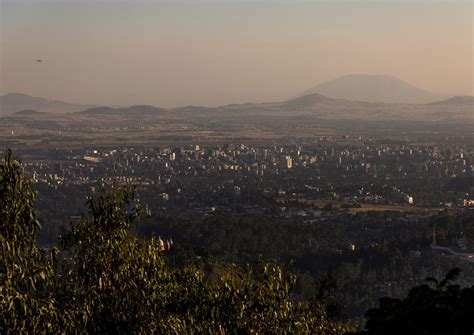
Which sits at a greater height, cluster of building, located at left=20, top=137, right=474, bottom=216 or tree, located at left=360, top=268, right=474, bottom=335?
tree, located at left=360, top=268, right=474, bottom=335

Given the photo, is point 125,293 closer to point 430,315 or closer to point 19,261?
point 19,261

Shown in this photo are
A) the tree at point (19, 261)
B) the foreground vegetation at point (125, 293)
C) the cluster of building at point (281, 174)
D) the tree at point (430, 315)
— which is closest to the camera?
the tree at point (430, 315)

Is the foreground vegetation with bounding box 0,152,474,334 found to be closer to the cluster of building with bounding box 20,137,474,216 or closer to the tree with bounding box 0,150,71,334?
the tree with bounding box 0,150,71,334

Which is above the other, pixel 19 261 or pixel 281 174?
pixel 19 261

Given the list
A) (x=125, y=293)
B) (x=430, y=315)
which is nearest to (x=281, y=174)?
(x=125, y=293)

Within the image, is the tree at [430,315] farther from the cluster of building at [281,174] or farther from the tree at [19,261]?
the cluster of building at [281,174]

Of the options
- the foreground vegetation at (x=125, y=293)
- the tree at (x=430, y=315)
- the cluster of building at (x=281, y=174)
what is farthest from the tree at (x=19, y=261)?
the cluster of building at (x=281, y=174)

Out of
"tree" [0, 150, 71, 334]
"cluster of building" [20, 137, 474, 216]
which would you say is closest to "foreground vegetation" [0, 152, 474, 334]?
"tree" [0, 150, 71, 334]

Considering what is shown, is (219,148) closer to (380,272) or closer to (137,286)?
(380,272)
